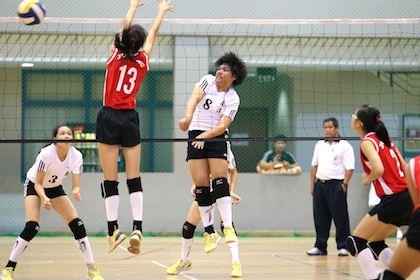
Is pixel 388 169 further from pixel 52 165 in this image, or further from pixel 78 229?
pixel 52 165

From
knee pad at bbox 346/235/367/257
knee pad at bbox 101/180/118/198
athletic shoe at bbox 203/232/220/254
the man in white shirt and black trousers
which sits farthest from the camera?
the man in white shirt and black trousers

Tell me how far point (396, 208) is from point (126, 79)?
256 cm

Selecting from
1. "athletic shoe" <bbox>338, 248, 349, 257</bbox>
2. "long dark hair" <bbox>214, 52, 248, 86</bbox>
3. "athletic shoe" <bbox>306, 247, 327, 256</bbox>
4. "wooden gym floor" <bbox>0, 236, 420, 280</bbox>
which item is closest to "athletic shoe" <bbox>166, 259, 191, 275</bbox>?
"wooden gym floor" <bbox>0, 236, 420, 280</bbox>

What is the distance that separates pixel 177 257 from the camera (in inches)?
408

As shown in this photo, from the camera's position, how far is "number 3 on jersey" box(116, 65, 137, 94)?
6.70 meters

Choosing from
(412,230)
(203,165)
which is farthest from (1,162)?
(412,230)

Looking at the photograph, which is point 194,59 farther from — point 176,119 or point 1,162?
point 1,162

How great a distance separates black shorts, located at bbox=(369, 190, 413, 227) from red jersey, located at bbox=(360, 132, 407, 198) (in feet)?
0.19

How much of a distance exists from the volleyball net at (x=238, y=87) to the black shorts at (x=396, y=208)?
24.9ft

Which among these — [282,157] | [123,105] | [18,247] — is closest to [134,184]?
[123,105]

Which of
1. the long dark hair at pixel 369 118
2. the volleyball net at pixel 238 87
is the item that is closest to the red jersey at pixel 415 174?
the long dark hair at pixel 369 118

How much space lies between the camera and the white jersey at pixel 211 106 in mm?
7688

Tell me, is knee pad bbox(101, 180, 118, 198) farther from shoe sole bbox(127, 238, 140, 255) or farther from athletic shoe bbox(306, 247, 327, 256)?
athletic shoe bbox(306, 247, 327, 256)

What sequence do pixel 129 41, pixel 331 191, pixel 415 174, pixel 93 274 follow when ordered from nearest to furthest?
pixel 415 174
pixel 129 41
pixel 93 274
pixel 331 191
